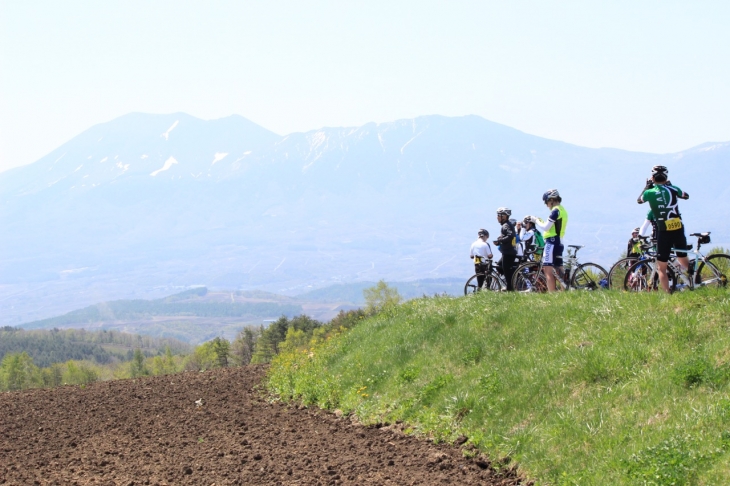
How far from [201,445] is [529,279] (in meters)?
8.78

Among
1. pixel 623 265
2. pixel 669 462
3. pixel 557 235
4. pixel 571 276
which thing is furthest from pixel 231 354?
pixel 669 462

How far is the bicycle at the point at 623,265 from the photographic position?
13.9 metres

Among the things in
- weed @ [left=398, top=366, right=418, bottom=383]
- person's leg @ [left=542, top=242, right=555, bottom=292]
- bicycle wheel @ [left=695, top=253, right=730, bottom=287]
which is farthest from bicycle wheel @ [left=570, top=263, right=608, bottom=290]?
weed @ [left=398, top=366, right=418, bottom=383]

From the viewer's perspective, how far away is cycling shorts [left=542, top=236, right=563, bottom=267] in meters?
15.0

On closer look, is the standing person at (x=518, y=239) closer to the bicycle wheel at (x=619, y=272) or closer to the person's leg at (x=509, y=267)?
the person's leg at (x=509, y=267)

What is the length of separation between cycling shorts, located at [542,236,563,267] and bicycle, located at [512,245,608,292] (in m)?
0.29

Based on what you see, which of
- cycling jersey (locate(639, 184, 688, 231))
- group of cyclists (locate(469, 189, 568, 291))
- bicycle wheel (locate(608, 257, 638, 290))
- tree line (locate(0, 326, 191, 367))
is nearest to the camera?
cycling jersey (locate(639, 184, 688, 231))

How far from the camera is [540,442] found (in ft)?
26.7

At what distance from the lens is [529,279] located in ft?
55.1

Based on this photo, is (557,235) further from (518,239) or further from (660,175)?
(660,175)

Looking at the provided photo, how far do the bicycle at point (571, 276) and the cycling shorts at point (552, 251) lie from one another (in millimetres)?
287

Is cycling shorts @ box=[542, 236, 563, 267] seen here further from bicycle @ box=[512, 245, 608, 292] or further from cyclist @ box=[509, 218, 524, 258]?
cyclist @ box=[509, 218, 524, 258]

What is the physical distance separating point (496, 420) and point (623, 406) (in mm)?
1796

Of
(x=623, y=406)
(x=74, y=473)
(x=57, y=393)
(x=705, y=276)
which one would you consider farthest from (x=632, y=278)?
(x=57, y=393)
